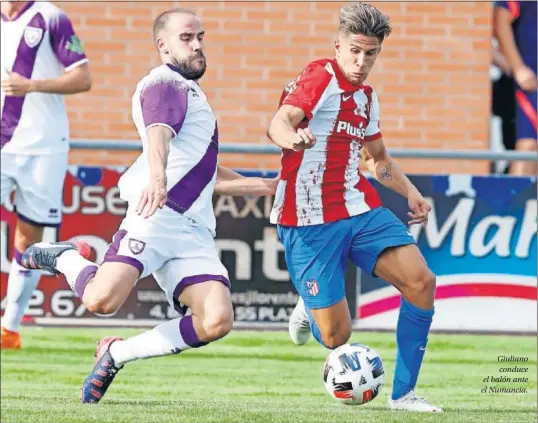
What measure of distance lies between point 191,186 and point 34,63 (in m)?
3.01

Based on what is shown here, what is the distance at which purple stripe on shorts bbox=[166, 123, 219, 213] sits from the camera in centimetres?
727

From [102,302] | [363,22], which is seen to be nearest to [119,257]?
[102,302]

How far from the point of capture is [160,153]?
6.92 meters

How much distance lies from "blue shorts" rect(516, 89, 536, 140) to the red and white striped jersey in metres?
4.91

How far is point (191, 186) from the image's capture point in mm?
7285

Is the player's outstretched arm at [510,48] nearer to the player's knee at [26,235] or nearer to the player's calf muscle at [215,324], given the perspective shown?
the player's knee at [26,235]

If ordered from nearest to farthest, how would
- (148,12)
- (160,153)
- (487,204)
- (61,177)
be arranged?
(160,153)
(61,177)
(487,204)
(148,12)

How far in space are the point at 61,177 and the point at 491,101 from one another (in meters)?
4.77

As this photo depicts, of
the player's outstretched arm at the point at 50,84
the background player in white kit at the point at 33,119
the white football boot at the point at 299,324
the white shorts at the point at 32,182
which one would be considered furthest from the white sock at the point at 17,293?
the white football boot at the point at 299,324

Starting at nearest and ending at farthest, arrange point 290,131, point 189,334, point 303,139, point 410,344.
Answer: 1. point 303,139
2. point 290,131
3. point 189,334
4. point 410,344

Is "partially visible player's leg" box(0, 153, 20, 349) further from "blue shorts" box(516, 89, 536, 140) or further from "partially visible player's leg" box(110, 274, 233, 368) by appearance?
"blue shorts" box(516, 89, 536, 140)

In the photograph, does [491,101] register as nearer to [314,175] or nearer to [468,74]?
[468,74]

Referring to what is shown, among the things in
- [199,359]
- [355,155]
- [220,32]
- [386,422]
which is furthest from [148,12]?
[386,422]

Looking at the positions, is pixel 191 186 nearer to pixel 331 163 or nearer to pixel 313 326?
pixel 331 163
